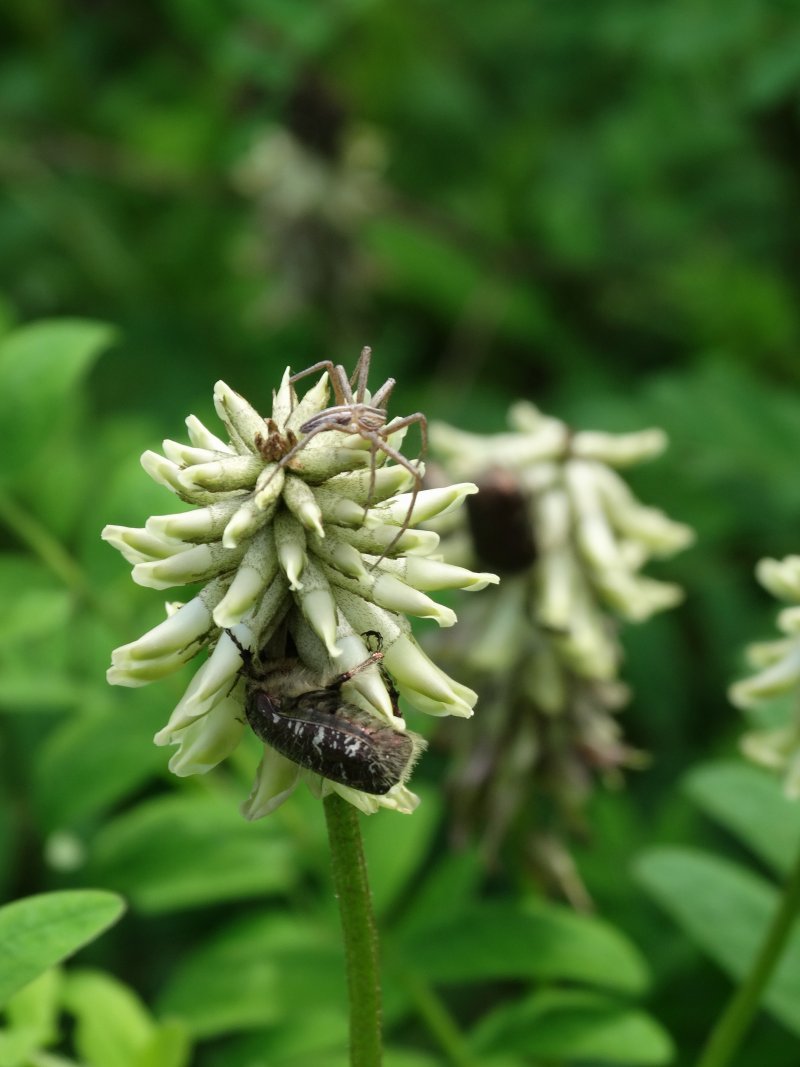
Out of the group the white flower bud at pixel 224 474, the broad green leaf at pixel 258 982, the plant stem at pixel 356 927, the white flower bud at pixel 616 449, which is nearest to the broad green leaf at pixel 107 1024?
the broad green leaf at pixel 258 982

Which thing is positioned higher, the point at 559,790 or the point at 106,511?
the point at 106,511

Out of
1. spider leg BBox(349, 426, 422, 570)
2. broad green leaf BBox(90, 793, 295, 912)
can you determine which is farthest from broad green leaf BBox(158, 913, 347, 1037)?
spider leg BBox(349, 426, 422, 570)

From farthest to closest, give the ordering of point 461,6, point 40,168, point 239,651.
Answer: point 461,6, point 40,168, point 239,651

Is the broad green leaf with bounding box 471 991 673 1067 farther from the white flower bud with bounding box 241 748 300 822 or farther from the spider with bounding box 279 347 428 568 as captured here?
the spider with bounding box 279 347 428 568

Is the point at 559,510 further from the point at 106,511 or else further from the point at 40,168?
the point at 40,168

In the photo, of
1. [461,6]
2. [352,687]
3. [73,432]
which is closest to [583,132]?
[461,6]

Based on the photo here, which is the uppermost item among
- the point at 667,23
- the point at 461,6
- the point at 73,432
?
the point at 461,6

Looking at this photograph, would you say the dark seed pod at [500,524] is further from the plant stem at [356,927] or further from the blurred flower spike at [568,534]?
the plant stem at [356,927]
